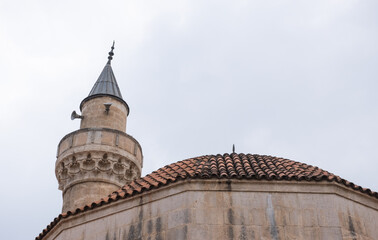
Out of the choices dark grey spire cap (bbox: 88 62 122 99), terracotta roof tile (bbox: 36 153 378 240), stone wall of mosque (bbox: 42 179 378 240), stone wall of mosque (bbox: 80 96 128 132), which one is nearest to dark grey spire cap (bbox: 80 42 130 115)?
dark grey spire cap (bbox: 88 62 122 99)

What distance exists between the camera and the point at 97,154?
16.1 m

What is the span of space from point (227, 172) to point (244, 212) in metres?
1.05

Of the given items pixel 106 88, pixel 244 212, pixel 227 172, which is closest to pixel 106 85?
pixel 106 88

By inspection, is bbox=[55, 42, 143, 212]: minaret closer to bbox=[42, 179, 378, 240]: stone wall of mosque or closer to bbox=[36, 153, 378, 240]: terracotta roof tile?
bbox=[36, 153, 378, 240]: terracotta roof tile

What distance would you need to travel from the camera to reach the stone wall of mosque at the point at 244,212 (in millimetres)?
8484

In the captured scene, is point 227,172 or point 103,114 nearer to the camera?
point 227,172

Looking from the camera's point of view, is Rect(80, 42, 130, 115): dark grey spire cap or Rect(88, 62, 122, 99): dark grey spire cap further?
Rect(88, 62, 122, 99): dark grey spire cap

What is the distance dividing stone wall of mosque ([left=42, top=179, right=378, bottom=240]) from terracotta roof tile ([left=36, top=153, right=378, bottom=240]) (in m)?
0.11

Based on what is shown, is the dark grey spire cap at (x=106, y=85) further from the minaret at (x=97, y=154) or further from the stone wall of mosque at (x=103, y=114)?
the stone wall of mosque at (x=103, y=114)

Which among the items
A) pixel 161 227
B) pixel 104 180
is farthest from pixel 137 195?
pixel 104 180

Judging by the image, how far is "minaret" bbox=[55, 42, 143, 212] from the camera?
15.6 meters

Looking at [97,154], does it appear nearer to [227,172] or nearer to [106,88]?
[106,88]

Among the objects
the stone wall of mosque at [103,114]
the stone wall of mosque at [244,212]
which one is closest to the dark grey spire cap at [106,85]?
the stone wall of mosque at [103,114]

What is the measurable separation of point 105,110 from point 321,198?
10263 millimetres
